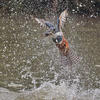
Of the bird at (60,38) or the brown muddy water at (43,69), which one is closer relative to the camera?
the bird at (60,38)

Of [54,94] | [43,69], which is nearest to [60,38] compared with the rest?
[54,94]

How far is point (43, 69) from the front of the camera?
4992mm

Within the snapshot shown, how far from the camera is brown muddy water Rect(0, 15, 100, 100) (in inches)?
163

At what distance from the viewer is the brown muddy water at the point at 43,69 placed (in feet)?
13.6

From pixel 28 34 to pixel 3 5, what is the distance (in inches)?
146

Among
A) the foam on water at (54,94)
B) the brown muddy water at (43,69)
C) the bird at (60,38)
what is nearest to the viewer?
the bird at (60,38)

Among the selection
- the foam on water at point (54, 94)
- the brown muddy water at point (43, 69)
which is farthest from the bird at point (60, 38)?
the foam on water at point (54, 94)

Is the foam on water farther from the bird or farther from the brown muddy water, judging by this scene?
the bird

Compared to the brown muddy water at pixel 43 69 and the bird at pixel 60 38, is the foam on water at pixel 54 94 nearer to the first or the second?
the brown muddy water at pixel 43 69

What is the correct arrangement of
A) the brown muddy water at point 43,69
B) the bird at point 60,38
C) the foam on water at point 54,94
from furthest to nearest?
the brown muddy water at point 43,69, the foam on water at point 54,94, the bird at point 60,38

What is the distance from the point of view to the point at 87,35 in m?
7.44

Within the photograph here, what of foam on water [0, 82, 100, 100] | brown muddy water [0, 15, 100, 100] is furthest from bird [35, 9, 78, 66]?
foam on water [0, 82, 100, 100]

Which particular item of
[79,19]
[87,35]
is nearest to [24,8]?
[79,19]

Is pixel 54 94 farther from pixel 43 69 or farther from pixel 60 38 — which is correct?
pixel 43 69
